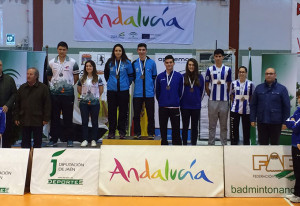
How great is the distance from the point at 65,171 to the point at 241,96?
324 centimetres

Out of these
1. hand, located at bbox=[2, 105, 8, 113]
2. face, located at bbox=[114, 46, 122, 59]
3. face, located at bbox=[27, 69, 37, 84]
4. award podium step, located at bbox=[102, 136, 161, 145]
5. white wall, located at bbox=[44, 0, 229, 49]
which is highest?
white wall, located at bbox=[44, 0, 229, 49]

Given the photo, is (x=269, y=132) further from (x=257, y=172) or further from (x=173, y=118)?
(x=173, y=118)

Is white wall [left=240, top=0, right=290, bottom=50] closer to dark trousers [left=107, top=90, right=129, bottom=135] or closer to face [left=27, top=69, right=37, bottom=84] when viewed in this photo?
dark trousers [left=107, top=90, right=129, bottom=135]

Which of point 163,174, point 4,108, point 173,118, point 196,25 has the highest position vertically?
point 196,25

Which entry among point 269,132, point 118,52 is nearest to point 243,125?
point 269,132

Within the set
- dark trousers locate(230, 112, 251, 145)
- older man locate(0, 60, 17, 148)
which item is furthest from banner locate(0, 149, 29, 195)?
dark trousers locate(230, 112, 251, 145)

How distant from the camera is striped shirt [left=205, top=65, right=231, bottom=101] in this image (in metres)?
6.17

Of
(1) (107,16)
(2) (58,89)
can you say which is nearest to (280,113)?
(2) (58,89)

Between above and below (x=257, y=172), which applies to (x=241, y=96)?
above

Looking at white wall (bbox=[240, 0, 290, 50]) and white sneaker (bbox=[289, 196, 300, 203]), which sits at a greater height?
white wall (bbox=[240, 0, 290, 50])

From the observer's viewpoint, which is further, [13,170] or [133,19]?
[133,19]

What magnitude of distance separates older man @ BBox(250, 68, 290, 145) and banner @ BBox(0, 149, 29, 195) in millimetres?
3435

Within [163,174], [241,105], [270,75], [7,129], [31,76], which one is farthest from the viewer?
[241,105]

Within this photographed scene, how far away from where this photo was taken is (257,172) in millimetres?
4500
